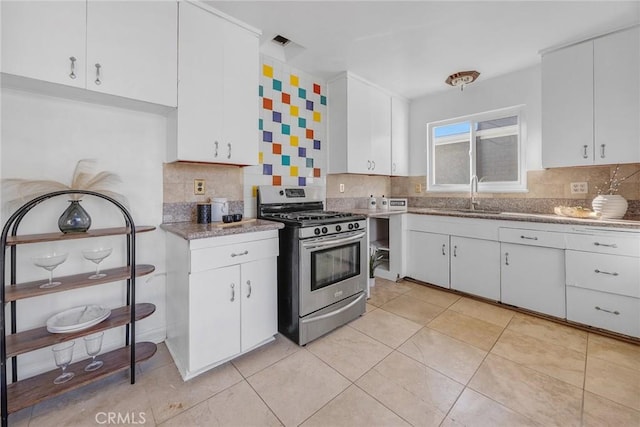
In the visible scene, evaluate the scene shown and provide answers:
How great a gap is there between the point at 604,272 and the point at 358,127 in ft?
8.26

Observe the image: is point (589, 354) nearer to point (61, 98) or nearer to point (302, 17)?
point (302, 17)

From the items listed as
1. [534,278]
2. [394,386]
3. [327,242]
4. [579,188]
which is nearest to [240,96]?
[327,242]

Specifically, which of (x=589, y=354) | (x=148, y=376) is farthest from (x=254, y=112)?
(x=589, y=354)

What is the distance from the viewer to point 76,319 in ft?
5.14

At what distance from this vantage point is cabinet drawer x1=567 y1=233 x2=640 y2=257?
6.51ft

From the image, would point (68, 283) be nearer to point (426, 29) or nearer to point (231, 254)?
point (231, 254)

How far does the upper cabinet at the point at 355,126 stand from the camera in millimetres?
2980

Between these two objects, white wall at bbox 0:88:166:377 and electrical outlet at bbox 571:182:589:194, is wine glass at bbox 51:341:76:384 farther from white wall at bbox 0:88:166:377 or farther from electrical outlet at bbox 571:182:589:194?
electrical outlet at bbox 571:182:589:194

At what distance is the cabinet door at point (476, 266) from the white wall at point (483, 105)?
1092 millimetres

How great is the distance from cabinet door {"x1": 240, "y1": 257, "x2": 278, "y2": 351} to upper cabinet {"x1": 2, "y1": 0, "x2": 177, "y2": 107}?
1.26 meters

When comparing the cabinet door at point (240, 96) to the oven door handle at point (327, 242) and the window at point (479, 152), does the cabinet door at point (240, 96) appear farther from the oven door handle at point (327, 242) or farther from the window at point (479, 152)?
the window at point (479, 152)

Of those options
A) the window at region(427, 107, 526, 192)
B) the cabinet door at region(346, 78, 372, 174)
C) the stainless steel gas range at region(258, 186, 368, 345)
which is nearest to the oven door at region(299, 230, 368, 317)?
the stainless steel gas range at region(258, 186, 368, 345)

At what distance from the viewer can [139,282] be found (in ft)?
6.43

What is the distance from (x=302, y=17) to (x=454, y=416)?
108 inches
